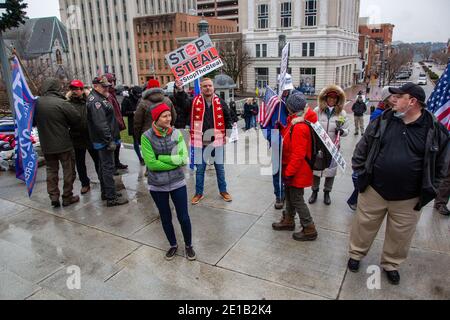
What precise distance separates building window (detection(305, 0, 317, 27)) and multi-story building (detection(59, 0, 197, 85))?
34.7 m

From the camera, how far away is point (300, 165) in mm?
3848

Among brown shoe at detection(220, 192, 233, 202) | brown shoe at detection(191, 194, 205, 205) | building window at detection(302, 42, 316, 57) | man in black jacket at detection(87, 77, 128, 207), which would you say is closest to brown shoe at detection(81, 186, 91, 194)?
man in black jacket at detection(87, 77, 128, 207)

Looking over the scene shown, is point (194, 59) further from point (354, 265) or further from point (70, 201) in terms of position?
point (354, 265)

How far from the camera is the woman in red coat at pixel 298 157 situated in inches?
150

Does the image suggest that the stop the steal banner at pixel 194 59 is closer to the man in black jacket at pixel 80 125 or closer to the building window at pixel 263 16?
the man in black jacket at pixel 80 125

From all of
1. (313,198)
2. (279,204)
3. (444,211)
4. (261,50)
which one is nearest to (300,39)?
(261,50)

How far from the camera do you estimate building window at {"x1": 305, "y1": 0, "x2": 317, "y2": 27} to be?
160ft

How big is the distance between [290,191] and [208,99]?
209cm

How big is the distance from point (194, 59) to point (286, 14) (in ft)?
166

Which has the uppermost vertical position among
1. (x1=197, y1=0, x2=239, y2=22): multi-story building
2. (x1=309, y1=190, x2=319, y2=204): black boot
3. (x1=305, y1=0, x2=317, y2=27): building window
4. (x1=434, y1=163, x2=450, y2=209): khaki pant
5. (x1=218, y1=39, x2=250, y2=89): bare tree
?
(x1=197, y1=0, x2=239, y2=22): multi-story building

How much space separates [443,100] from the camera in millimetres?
4793

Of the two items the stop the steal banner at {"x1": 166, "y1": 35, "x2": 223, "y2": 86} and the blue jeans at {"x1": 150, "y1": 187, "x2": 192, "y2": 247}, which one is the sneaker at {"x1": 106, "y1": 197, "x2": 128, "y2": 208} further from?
the stop the steal banner at {"x1": 166, "y1": 35, "x2": 223, "y2": 86}

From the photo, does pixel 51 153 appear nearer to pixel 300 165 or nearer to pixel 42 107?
pixel 42 107
